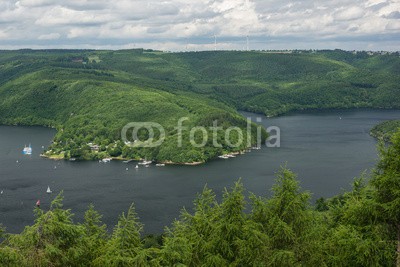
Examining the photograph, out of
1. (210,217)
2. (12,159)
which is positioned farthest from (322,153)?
(210,217)

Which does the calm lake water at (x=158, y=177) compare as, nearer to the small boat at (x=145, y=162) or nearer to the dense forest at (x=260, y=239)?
the small boat at (x=145, y=162)

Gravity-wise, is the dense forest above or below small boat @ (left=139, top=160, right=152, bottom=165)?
above

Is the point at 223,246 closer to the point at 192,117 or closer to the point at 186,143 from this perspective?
the point at 186,143

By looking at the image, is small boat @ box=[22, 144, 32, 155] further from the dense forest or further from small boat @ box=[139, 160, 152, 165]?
the dense forest

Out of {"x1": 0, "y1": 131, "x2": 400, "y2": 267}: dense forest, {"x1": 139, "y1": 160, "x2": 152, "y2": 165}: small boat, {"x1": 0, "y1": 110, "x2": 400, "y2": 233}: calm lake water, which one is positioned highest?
{"x1": 0, "y1": 131, "x2": 400, "y2": 267}: dense forest

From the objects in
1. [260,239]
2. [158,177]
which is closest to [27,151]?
[158,177]

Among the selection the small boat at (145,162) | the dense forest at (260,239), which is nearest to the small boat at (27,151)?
the small boat at (145,162)

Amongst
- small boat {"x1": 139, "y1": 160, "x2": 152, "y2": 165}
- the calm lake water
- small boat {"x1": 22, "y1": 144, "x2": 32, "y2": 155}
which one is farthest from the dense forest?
small boat {"x1": 22, "y1": 144, "x2": 32, "y2": 155}
